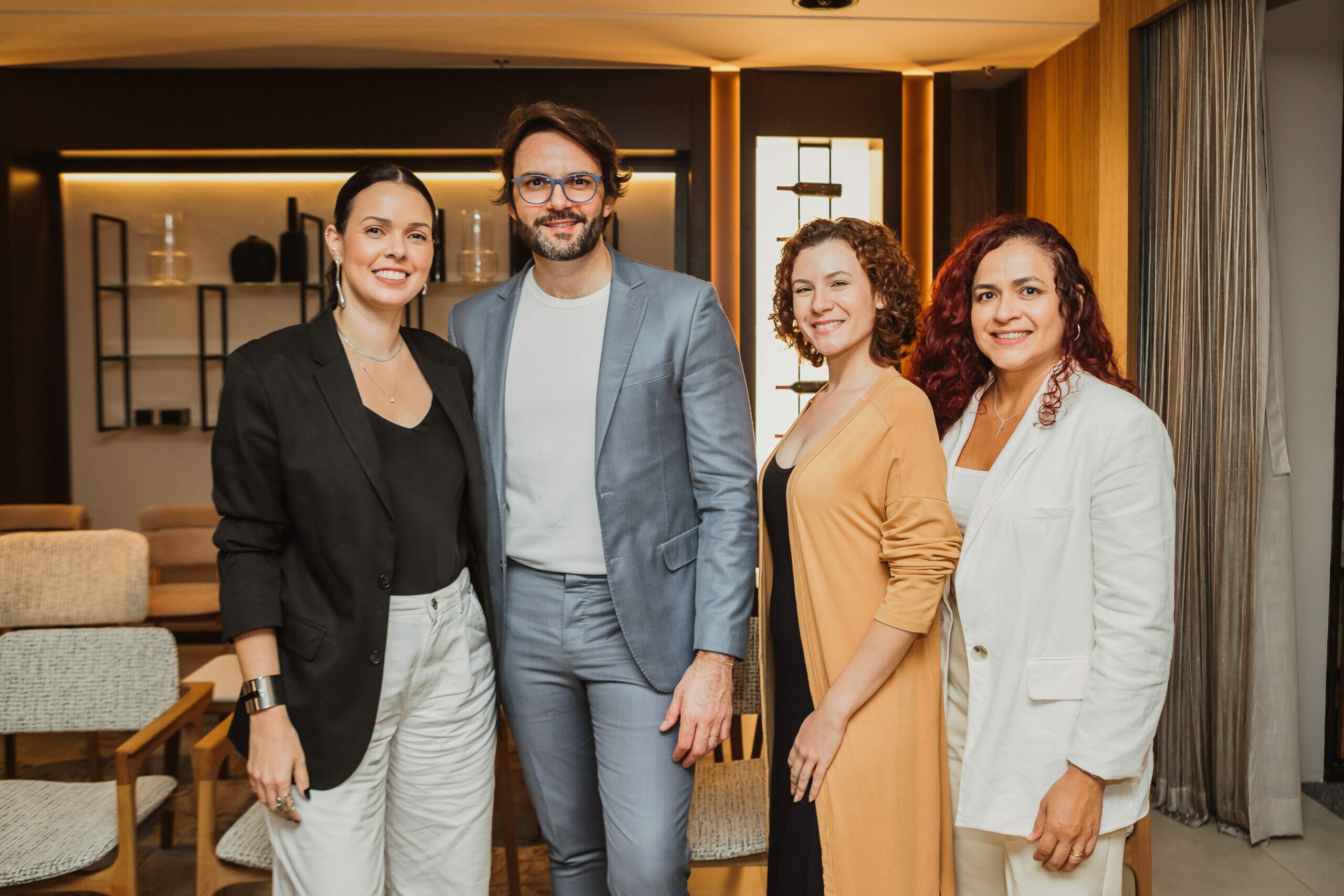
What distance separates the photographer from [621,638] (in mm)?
1781

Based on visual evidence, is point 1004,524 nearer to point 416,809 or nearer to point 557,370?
point 557,370

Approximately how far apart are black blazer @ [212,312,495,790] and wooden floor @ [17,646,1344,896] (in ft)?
4.89

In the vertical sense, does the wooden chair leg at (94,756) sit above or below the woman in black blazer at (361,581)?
below

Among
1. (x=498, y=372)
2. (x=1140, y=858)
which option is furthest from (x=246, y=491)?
(x=1140, y=858)

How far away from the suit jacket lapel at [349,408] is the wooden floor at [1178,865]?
5.71 ft

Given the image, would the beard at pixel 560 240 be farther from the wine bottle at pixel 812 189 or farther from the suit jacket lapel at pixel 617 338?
the wine bottle at pixel 812 189

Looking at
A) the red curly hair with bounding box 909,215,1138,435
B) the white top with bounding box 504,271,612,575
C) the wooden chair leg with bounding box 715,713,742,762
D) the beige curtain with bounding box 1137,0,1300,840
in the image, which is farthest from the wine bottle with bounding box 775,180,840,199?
the white top with bounding box 504,271,612,575

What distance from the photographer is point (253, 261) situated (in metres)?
5.28

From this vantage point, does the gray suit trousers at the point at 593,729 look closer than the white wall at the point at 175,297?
Yes

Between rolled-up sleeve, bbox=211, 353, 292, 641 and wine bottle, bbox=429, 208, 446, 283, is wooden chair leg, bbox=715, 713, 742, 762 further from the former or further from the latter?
wine bottle, bbox=429, 208, 446, 283

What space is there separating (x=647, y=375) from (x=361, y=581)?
654 millimetres

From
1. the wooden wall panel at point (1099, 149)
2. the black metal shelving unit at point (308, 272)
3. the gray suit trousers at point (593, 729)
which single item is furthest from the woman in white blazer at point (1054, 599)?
the black metal shelving unit at point (308, 272)

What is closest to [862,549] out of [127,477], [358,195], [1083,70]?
[358,195]

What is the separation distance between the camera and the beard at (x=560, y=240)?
5.83ft
